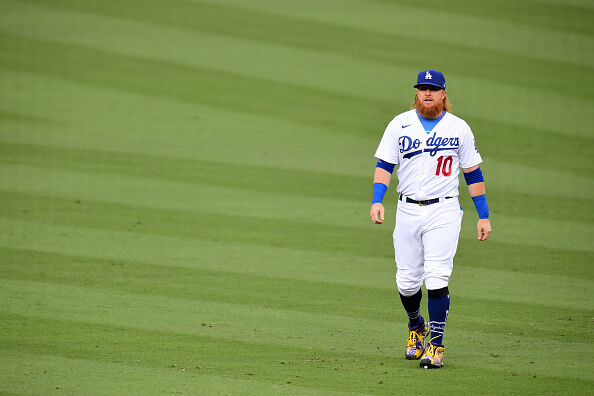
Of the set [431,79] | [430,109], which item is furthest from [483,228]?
[431,79]

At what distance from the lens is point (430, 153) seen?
21.0 feet

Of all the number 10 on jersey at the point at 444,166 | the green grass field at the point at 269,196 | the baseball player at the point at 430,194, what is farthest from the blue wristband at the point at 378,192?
the green grass field at the point at 269,196

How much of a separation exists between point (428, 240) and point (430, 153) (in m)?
0.62

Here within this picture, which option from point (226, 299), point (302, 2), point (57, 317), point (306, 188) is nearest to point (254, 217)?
point (306, 188)

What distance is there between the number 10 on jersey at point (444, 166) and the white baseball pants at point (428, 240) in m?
0.19

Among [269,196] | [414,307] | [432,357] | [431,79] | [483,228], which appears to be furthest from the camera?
[269,196]

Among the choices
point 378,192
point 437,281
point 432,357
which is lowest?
point 432,357

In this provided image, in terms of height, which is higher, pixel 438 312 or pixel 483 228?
pixel 483 228

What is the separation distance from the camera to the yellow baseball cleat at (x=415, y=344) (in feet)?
21.5

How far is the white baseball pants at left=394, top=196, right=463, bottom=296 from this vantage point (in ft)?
20.7

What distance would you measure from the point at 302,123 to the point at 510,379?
892 cm

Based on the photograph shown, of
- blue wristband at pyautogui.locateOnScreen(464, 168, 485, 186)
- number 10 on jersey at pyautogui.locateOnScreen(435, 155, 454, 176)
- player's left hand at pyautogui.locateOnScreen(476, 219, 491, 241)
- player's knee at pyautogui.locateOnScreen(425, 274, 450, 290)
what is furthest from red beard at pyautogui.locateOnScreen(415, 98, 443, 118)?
player's knee at pyautogui.locateOnScreen(425, 274, 450, 290)

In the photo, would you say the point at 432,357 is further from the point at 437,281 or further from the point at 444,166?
the point at 444,166

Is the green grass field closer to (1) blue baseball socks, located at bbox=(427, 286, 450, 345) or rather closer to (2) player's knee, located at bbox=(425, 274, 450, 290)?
(1) blue baseball socks, located at bbox=(427, 286, 450, 345)
